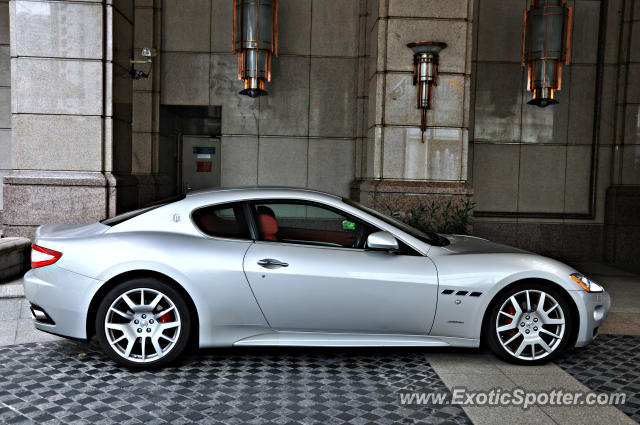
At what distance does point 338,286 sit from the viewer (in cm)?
449

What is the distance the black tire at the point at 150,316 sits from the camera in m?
4.43

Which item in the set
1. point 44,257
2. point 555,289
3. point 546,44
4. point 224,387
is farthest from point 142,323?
point 546,44

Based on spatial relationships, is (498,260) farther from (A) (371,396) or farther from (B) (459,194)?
(B) (459,194)

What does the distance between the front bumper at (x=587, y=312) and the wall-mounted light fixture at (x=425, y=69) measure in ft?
16.4

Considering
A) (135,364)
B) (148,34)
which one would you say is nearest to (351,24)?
(148,34)

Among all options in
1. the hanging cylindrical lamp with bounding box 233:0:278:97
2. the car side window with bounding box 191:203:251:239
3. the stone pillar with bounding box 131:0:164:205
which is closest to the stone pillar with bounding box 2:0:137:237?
the hanging cylindrical lamp with bounding box 233:0:278:97

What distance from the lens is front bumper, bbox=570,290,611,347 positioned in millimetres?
4702

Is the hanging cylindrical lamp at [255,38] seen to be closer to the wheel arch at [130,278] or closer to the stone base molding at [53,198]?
the stone base molding at [53,198]

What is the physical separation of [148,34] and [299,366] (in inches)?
346

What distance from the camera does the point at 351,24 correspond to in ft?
38.3

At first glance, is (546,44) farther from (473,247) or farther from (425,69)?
(473,247)

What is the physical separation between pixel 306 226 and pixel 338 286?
2.12 feet

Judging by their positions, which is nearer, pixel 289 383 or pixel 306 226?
pixel 289 383

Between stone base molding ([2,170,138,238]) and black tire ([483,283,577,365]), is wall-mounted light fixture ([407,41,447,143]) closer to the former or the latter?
stone base molding ([2,170,138,238])
